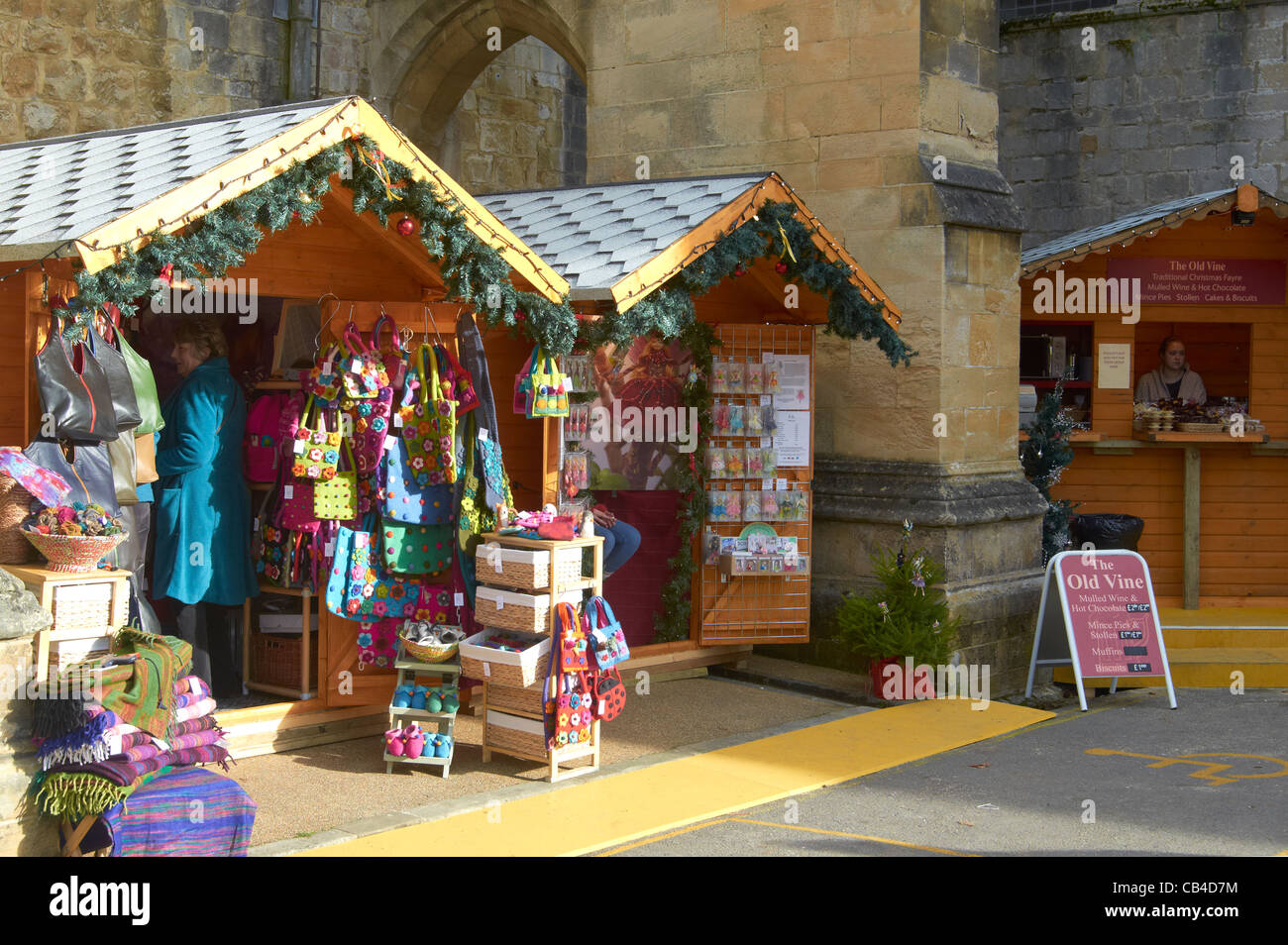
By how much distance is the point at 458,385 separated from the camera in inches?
293

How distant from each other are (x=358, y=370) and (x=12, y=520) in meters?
1.90

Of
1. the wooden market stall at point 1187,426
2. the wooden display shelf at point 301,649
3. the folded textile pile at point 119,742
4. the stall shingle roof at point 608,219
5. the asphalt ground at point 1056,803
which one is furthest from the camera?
the wooden market stall at point 1187,426

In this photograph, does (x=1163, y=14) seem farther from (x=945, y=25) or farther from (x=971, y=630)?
(x=971, y=630)

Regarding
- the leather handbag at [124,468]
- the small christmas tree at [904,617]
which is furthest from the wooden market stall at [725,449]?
the leather handbag at [124,468]

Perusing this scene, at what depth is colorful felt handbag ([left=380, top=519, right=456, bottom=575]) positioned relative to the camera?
24.1 feet

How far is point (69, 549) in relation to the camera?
18.2ft

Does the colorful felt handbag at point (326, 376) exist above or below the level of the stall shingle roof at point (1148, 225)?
below

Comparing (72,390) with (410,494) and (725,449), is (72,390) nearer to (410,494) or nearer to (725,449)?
(410,494)

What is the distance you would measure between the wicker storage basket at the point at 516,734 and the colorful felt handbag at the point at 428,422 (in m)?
1.23

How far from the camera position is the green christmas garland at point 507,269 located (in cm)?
580

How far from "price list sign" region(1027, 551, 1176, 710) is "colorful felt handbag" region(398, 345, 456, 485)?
4.07 m

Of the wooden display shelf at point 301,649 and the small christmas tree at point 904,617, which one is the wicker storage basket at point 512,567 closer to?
the wooden display shelf at point 301,649

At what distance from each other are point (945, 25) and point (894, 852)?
593 centimetres

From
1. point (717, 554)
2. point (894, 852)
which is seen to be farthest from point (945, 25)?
point (894, 852)
